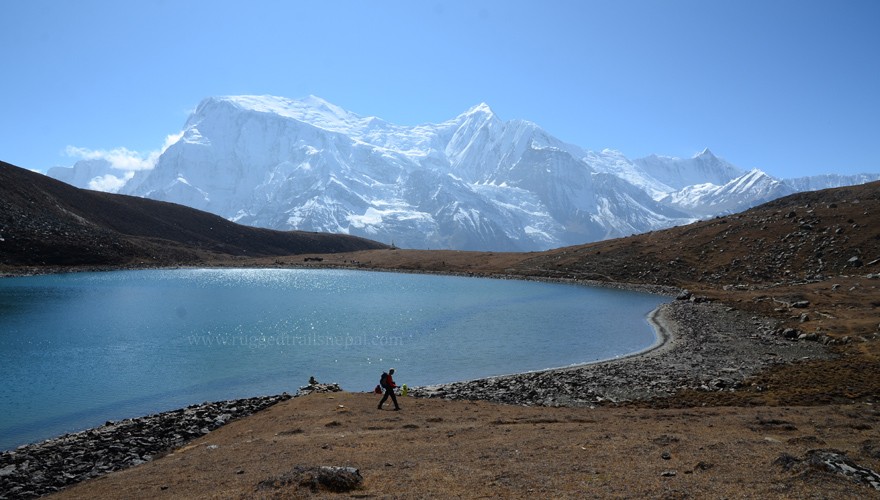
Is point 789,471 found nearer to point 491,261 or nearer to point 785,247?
point 785,247

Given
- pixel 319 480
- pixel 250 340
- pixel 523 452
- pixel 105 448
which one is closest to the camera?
pixel 319 480

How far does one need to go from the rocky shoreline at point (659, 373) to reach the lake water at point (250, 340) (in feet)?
15.3

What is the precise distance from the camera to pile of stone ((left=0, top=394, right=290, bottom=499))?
1961cm

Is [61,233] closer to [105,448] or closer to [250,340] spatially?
[250,340]

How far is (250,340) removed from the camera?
5269 centimetres

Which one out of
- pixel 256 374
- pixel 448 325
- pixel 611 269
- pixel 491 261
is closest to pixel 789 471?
pixel 256 374

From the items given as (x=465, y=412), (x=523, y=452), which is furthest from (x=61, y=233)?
(x=523, y=452)

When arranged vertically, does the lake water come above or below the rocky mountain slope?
below

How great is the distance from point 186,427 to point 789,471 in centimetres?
2371

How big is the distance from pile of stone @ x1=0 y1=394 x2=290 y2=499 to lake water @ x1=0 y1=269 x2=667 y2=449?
3745mm

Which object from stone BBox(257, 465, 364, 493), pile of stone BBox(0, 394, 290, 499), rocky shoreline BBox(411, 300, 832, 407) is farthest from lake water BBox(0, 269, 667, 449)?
stone BBox(257, 465, 364, 493)

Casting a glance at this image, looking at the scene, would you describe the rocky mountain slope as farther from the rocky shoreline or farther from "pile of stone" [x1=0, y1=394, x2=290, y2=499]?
the rocky shoreline

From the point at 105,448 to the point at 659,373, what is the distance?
29.3m

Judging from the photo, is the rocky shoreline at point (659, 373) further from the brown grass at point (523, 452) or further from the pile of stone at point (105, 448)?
the pile of stone at point (105, 448)
